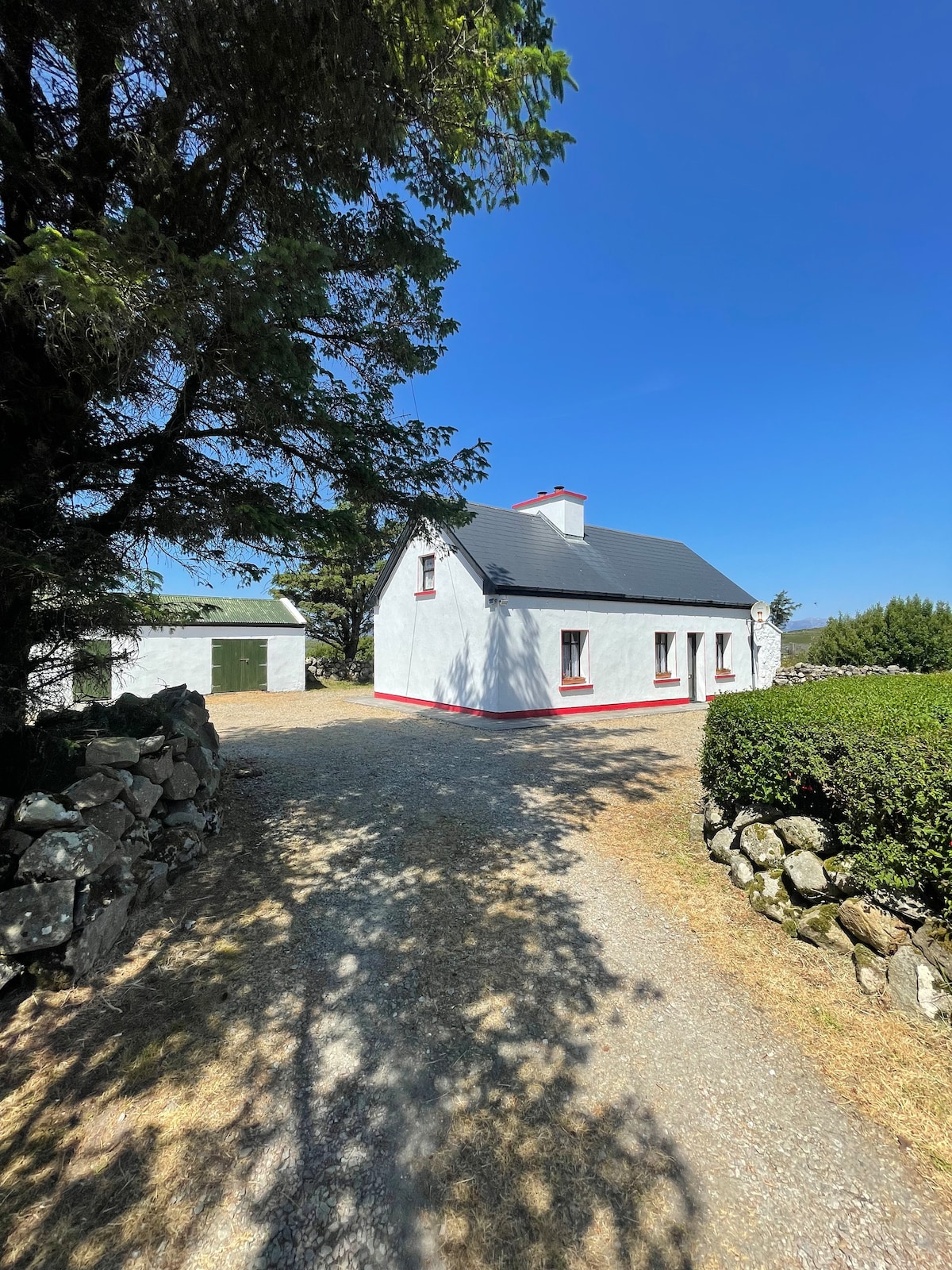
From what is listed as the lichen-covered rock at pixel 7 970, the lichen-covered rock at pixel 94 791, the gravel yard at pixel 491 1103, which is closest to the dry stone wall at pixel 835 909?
the gravel yard at pixel 491 1103

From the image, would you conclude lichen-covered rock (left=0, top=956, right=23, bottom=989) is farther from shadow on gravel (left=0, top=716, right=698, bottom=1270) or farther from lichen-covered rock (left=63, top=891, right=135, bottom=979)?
shadow on gravel (left=0, top=716, right=698, bottom=1270)

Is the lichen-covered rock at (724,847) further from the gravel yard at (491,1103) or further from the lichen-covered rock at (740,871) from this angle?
the gravel yard at (491,1103)

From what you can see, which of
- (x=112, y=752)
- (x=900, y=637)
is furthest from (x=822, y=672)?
(x=112, y=752)

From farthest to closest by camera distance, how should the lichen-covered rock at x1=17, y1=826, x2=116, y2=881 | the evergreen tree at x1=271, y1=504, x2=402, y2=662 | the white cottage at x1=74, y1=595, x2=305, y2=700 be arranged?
the evergreen tree at x1=271, y1=504, x2=402, y2=662 → the white cottage at x1=74, y1=595, x2=305, y2=700 → the lichen-covered rock at x1=17, y1=826, x2=116, y2=881

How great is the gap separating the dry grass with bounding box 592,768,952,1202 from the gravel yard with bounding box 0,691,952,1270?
0.13 m

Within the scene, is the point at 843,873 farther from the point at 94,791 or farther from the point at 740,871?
the point at 94,791

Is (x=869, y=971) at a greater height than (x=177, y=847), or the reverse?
(x=177, y=847)

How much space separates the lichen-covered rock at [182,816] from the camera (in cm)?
484

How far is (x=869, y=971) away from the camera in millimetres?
3438

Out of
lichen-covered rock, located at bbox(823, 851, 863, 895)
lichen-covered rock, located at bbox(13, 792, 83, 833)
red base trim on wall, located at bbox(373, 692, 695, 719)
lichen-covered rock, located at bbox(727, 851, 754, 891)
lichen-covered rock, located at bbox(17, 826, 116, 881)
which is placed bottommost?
lichen-covered rock, located at bbox(727, 851, 754, 891)

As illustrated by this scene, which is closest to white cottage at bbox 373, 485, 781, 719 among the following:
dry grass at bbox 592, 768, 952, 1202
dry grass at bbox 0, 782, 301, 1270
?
dry grass at bbox 592, 768, 952, 1202

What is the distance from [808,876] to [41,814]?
5336 mm

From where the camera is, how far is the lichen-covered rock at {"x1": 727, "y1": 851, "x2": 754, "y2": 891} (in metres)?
4.52

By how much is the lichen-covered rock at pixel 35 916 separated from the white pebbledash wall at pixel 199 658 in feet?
49.5
